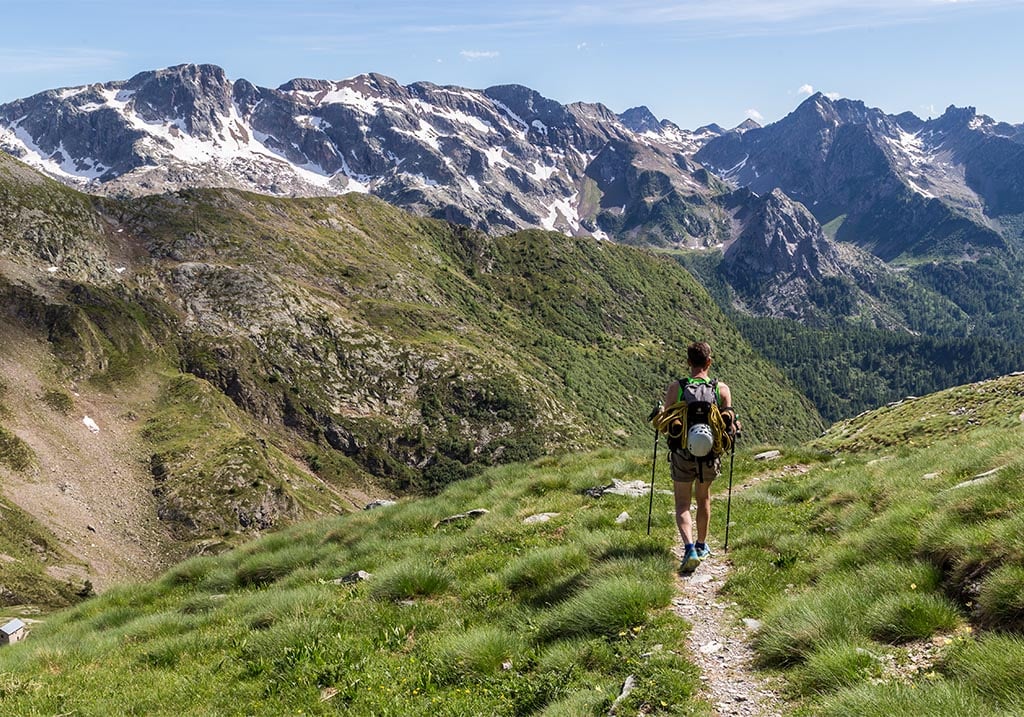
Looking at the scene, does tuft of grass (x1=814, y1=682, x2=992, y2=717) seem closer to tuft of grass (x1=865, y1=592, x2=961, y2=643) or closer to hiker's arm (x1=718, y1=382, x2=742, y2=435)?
tuft of grass (x1=865, y1=592, x2=961, y2=643)

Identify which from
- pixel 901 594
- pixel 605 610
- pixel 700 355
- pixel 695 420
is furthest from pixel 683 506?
pixel 901 594

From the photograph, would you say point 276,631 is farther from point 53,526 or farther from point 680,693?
point 53,526

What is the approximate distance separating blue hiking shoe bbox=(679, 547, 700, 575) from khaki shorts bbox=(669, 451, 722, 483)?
4.56 ft

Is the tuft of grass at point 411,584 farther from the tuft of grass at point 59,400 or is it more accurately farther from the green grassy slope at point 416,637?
the tuft of grass at point 59,400

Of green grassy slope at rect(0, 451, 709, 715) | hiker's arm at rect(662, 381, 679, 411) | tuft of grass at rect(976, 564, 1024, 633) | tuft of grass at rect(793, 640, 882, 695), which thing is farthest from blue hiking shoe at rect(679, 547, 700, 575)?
tuft of grass at rect(976, 564, 1024, 633)

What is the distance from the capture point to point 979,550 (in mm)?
8273

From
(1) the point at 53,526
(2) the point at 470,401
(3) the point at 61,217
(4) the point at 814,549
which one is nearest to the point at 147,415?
(1) the point at 53,526

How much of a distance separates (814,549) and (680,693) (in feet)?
18.1

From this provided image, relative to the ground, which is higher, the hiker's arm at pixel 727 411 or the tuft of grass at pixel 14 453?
the hiker's arm at pixel 727 411

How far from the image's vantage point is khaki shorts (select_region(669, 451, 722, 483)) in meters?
12.0

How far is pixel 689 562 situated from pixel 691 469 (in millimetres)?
1779

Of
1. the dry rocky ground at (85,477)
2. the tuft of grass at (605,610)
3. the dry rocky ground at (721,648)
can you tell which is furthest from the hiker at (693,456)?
the dry rocky ground at (85,477)

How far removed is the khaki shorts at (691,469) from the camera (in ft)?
39.5

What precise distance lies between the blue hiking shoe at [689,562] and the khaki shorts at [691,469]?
1390 mm
